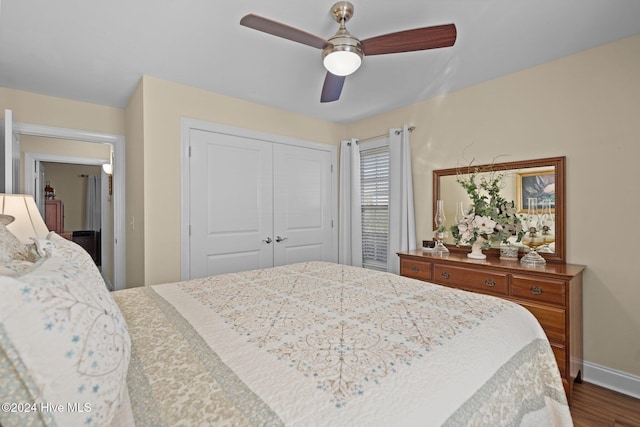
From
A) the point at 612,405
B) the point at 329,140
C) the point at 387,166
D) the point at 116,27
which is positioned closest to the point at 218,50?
the point at 116,27

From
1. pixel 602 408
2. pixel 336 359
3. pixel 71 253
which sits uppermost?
pixel 71 253

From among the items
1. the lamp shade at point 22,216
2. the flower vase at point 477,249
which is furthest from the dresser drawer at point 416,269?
the lamp shade at point 22,216

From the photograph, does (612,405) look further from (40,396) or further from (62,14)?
(62,14)

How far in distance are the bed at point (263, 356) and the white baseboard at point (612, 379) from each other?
1.40 metres

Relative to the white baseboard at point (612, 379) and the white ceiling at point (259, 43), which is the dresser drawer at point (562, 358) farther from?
the white ceiling at point (259, 43)

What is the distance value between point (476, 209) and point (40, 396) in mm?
2886

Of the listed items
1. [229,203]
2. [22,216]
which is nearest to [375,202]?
[229,203]

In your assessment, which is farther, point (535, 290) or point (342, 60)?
point (535, 290)

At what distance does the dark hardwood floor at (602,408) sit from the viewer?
5.95 feet

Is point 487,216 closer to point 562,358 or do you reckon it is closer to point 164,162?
point 562,358

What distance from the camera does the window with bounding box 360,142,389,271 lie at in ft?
12.3

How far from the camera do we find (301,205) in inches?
150

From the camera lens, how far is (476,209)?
2.68 metres

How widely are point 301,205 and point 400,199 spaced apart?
1.22 m
